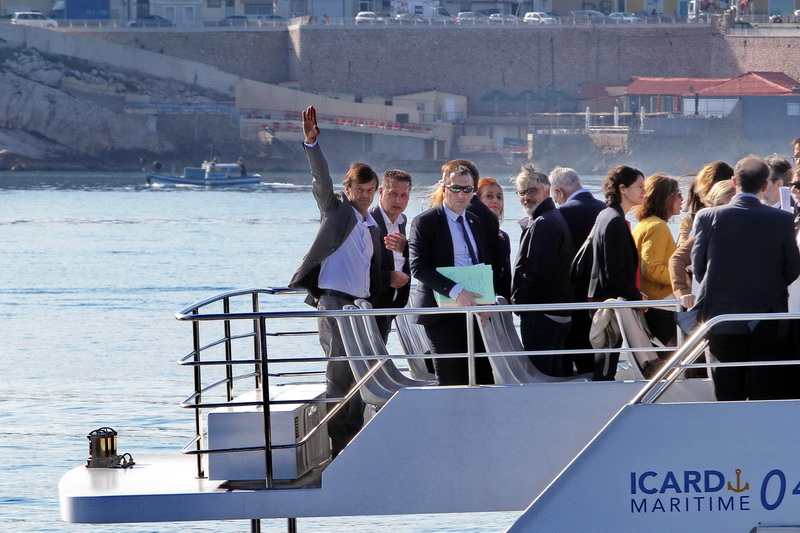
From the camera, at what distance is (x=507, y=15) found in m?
72.5

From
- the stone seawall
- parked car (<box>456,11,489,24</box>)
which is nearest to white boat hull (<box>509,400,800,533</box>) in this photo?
the stone seawall

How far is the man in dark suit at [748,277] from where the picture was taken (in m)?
4.29

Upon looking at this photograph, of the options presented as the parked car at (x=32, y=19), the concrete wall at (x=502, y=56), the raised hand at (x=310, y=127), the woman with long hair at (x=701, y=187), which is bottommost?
the woman with long hair at (x=701, y=187)

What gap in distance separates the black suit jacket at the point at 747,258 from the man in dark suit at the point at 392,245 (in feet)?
5.02

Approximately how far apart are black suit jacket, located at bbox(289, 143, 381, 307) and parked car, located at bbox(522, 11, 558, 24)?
64596 millimetres

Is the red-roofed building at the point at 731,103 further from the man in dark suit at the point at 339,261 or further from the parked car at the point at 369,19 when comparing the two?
the man in dark suit at the point at 339,261

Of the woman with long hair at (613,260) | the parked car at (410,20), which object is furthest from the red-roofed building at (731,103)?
the woman with long hair at (613,260)

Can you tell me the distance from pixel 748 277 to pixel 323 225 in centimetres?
161

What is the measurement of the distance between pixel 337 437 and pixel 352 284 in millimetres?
608

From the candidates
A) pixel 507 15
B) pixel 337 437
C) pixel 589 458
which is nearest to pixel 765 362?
pixel 589 458

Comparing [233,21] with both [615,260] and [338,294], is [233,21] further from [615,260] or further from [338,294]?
[615,260]

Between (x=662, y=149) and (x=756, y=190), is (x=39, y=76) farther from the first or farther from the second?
(x=756, y=190)

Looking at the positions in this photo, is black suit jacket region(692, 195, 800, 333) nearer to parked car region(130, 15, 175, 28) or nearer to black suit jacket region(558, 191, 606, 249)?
black suit jacket region(558, 191, 606, 249)

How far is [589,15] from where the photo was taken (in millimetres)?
69750
